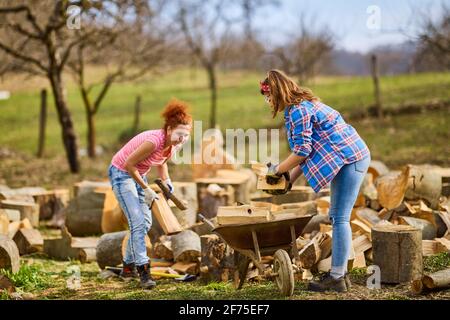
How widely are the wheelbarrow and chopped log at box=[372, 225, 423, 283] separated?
0.78m

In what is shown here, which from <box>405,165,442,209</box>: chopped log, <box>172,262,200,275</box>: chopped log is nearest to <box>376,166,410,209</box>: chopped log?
<box>405,165,442,209</box>: chopped log

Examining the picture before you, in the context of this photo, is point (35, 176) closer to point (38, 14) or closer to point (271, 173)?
point (38, 14)

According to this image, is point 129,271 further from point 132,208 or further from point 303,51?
point 303,51

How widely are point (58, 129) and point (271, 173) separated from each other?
20.5 m

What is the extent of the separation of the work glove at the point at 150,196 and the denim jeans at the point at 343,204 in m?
1.53

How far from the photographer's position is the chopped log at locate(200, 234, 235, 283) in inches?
241

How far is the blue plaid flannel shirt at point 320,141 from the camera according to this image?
5.11 metres

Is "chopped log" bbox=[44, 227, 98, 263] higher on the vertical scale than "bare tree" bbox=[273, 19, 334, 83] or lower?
lower

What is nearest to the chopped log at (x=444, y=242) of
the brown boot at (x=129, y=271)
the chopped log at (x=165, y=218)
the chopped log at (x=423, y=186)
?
the chopped log at (x=423, y=186)

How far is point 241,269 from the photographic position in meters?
5.59

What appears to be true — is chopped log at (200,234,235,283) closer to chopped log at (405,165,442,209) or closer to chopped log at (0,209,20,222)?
chopped log at (405,165,442,209)

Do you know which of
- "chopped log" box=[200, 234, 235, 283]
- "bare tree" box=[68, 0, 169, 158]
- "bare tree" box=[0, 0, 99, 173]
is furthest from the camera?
"bare tree" box=[68, 0, 169, 158]

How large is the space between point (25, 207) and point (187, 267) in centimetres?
330
